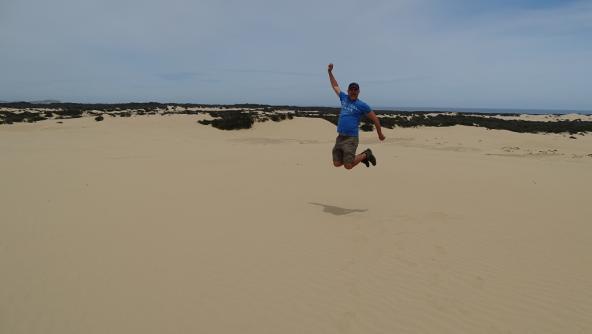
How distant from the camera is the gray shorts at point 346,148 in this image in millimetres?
6766

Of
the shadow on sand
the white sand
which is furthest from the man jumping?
the white sand

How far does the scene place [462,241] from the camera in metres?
5.30

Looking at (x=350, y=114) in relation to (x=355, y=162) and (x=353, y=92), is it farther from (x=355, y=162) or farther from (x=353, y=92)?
(x=355, y=162)

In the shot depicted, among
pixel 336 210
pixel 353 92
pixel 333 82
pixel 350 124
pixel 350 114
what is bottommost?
pixel 336 210

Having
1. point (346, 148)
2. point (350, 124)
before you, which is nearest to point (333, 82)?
point (350, 124)

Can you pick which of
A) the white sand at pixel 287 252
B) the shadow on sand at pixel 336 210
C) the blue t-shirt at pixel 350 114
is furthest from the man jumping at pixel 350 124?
the white sand at pixel 287 252

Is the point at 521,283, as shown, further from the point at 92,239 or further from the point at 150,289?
the point at 92,239

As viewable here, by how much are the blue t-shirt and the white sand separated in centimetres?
124

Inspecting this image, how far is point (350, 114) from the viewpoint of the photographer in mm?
6672

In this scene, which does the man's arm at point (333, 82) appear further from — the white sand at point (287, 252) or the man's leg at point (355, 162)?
the white sand at point (287, 252)

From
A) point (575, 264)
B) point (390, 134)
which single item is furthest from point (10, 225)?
point (390, 134)

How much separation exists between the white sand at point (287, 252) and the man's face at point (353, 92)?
174cm

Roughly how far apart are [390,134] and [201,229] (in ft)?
76.4

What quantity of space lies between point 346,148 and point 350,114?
0.52 metres
